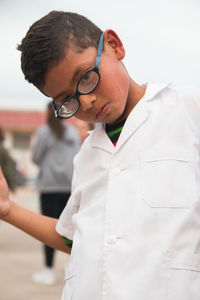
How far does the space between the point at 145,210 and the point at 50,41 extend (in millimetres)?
563

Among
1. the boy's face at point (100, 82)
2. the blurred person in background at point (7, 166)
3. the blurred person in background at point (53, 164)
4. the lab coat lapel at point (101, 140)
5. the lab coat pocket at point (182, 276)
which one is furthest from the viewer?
the blurred person in background at point (7, 166)

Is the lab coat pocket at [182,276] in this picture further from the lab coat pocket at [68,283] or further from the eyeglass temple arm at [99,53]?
the eyeglass temple arm at [99,53]

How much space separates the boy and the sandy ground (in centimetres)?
244

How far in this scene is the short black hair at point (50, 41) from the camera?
1209 mm

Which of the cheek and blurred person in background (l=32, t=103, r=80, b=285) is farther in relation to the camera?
blurred person in background (l=32, t=103, r=80, b=285)

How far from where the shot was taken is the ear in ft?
4.30

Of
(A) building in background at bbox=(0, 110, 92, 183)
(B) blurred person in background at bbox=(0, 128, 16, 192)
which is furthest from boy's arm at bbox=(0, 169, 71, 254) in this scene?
(A) building in background at bbox=(0, 110, 92, 183)

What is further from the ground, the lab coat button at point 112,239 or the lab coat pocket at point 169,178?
the lab coat pocket at point 169,178

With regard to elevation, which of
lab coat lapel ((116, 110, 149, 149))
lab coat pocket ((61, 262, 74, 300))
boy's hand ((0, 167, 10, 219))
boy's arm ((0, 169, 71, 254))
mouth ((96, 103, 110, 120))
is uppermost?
mouth ((96, 103, 110, 120))

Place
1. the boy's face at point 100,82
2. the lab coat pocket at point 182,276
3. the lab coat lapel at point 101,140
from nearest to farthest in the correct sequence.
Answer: the lab coat pocket at point 182,276 < the boy's face at point 100,82 < the lab coat lapel at point 101,140

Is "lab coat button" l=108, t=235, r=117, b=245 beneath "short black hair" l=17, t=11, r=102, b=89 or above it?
beneath

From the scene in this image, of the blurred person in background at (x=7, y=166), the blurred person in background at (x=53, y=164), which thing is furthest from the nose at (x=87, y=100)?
the blurred person in background at (x=7, y=166)

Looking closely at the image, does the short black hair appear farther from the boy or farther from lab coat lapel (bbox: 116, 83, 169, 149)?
lab coat lapel (bbox: 116, 83, 169, 149)

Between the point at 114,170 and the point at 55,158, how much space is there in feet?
9.54
